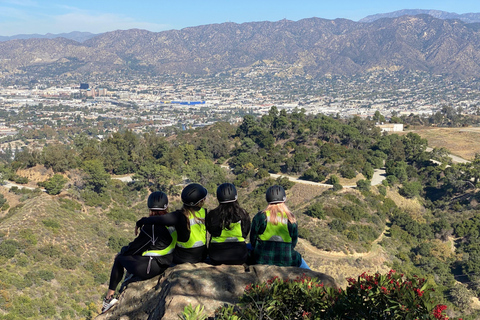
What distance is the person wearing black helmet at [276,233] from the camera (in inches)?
197

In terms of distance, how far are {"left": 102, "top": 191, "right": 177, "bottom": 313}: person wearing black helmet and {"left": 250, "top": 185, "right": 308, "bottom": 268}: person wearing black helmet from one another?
3.93 ft

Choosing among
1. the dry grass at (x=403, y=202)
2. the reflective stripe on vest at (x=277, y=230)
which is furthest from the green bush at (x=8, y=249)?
the dry grass at (x=403, y=202)

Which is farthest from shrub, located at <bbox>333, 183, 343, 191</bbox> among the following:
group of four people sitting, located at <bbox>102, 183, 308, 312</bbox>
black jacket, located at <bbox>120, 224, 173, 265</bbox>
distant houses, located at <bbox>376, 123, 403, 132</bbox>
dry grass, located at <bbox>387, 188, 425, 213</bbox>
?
black jacket, located at <bbox>120, 224, 173, 265</bbox>

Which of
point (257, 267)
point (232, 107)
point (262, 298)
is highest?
point (262, 298)

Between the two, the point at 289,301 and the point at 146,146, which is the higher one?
the point at 289,301

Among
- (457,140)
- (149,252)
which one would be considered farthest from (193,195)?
(457,140)

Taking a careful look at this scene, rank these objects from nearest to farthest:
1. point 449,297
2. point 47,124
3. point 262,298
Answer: point 262,298, point 449,297, point 47,124

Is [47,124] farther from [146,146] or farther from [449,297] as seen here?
[449,297]

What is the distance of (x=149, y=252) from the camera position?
482 centimetres

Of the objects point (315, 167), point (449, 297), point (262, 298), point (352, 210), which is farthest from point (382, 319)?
point (315, 167)

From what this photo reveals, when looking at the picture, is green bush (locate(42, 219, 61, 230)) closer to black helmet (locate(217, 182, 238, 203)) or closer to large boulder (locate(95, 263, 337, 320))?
large boulder (locate(95, 263, 337, 320))

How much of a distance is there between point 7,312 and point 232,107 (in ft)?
501

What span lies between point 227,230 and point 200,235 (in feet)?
1.26

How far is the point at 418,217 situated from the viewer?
104ft
